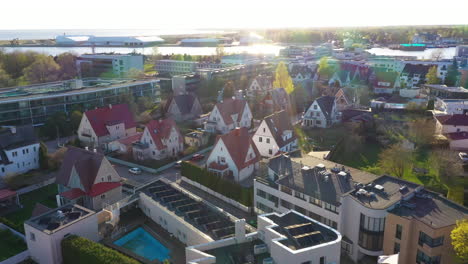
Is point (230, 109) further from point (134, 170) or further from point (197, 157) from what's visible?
point (134, 170)

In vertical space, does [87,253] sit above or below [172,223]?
above

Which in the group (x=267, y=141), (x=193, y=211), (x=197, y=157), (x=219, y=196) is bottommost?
(x=219, y=196)

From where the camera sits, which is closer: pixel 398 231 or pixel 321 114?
pixel 398 231

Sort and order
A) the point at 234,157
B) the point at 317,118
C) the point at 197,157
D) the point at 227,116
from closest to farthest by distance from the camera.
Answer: the point at 234,157
the point at 197,157
the point at 227,116
the point at 317,118

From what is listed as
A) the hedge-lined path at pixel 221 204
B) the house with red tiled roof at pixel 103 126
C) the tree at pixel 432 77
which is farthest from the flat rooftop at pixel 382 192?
the tree at pixel 432 77

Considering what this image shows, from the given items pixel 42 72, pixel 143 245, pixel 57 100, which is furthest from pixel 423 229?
pixel 42 72

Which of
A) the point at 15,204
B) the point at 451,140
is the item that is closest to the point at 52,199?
the point at 15,204

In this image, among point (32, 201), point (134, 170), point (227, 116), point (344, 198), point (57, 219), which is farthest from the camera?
point (227, 116)

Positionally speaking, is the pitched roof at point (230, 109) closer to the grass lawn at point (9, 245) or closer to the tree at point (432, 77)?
the grass lawn at point (9, 245)
